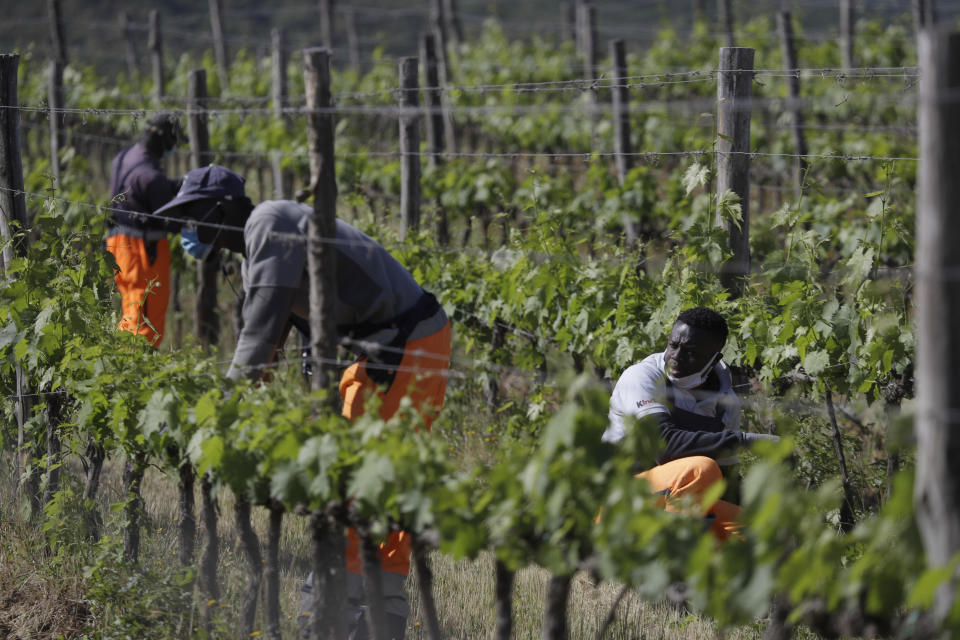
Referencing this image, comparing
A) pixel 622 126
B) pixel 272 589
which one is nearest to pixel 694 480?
pixel 272 589

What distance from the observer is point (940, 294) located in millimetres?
2092

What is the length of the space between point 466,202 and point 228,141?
173 inches

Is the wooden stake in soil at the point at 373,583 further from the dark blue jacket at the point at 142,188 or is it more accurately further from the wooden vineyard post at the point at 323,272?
the dark blue jacket at the point at 142,188

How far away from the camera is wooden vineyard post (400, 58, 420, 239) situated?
6.46 meters

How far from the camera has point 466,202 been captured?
9320 mm

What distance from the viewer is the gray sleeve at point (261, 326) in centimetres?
339

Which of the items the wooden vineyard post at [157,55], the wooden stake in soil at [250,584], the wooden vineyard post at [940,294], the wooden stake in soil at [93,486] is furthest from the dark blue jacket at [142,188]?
the wooden vineyard post at [157,55]

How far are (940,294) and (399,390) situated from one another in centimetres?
194

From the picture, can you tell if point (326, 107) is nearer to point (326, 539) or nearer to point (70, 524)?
point (326, 539)

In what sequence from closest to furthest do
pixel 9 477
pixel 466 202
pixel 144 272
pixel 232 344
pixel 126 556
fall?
pixel 126 556, pixel 9 477, pixel 144 272, pixel 232 344, pixel 466 202

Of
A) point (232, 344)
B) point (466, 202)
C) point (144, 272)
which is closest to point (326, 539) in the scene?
point (144, 272)

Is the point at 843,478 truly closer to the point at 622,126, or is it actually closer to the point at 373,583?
the point at 373,583

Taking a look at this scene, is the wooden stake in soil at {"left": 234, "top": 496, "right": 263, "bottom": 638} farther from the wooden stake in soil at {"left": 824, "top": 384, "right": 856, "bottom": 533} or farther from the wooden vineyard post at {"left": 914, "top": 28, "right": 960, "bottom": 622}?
the wooden stake in soil at {"left": 824, "top": 384, "right": 856, "bottom": 533}

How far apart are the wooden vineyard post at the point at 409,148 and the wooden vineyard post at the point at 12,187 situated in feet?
7.54
